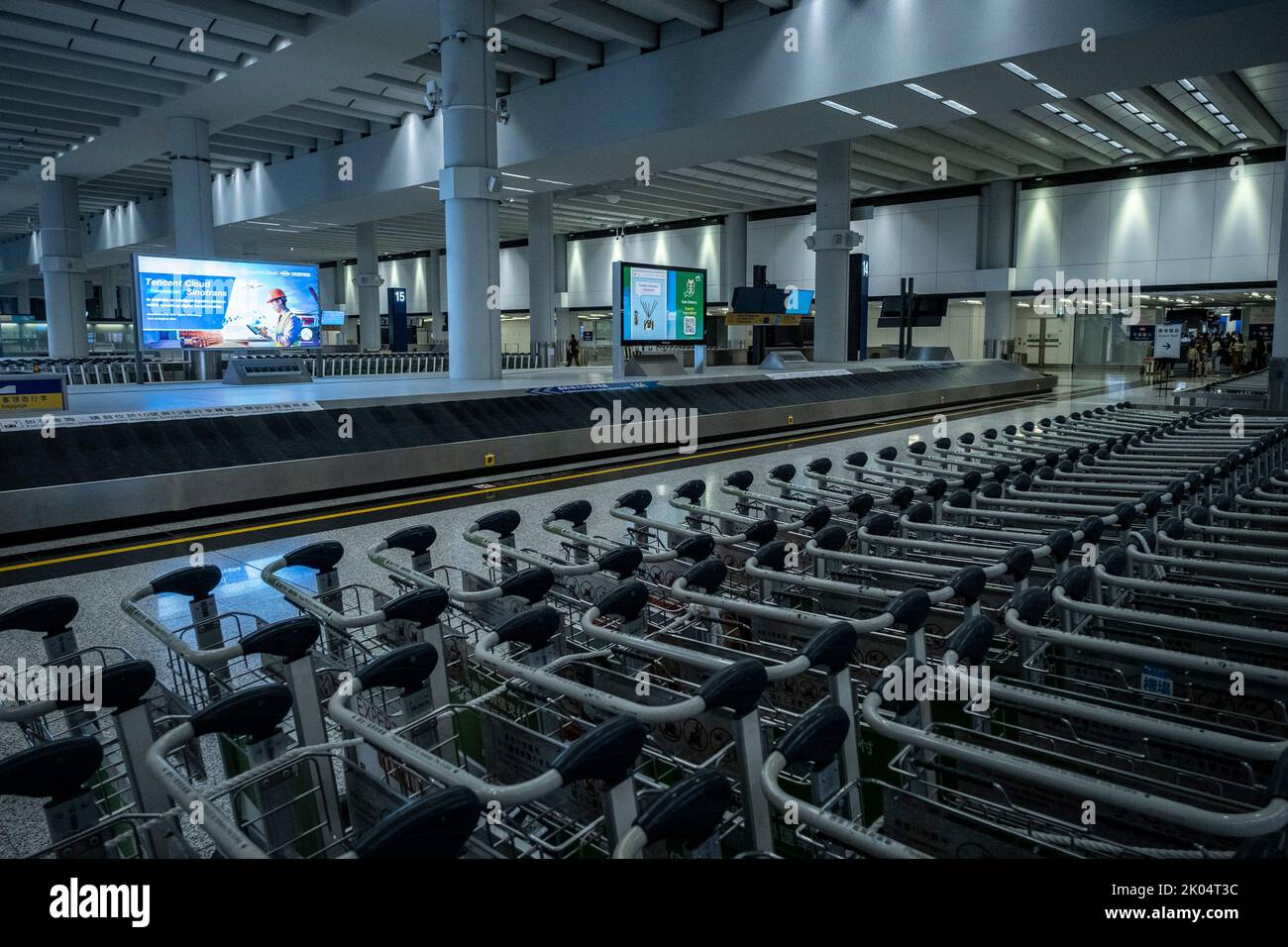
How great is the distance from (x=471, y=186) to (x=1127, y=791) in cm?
1242

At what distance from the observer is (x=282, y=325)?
504 inches

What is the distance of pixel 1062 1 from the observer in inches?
416

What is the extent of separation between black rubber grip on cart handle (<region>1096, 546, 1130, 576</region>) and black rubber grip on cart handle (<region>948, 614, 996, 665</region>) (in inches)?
50.6

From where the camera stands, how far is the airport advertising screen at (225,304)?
11.2 metres

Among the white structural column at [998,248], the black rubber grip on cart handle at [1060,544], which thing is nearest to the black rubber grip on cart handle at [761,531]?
the black rubber grip on cart handle at [1060,544]

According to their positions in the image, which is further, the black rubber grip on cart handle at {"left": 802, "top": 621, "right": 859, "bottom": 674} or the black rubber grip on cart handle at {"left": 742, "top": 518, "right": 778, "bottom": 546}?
the black rubber grip on cart handle at {"left": 742, "top": 518, "right": 778, "bottom": 546}

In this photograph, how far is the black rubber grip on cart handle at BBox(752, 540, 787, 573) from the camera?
3.29 metres

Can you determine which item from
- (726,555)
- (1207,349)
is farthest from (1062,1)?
(1207,349)

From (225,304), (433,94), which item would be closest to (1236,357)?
(433,94)

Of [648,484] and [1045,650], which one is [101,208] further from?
[1045,650]

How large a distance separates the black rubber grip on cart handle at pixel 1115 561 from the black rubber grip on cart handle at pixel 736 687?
6.47 feet

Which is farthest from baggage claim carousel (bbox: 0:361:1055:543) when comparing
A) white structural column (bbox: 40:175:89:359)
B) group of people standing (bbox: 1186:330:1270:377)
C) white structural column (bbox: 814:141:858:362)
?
group of people standing (bbox: 1186:330:1270:377)

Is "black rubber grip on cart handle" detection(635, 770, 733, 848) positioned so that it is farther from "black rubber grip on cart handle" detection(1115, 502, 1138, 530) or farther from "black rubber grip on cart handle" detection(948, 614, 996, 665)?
"black rubber grip on cart handle" detection(1115, 502, 1138, 530)

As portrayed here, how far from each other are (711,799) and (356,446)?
8.38 m
